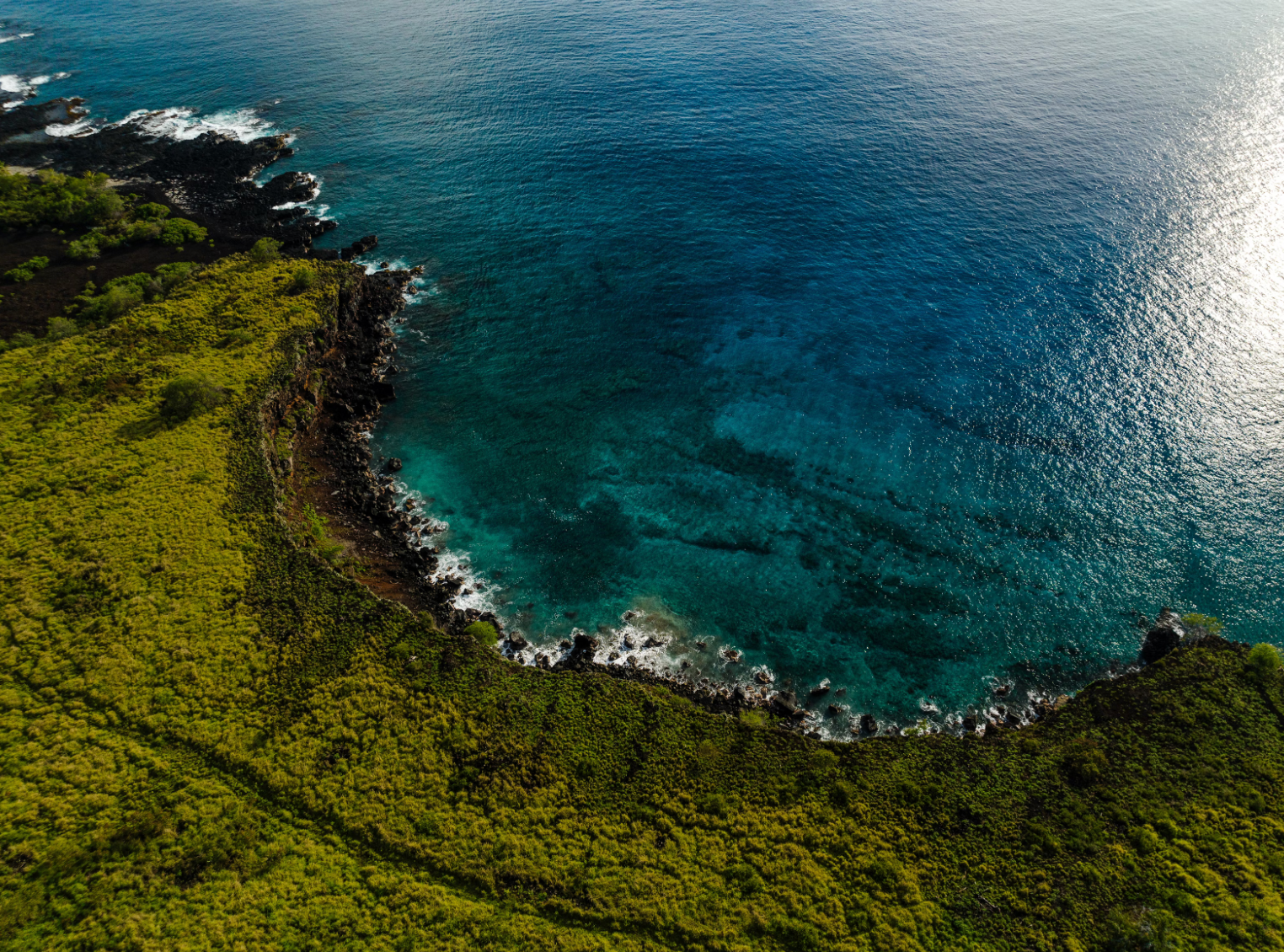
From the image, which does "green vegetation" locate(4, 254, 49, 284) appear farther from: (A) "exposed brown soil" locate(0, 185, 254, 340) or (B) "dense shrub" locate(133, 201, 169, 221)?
(B) "dense shrub" locate(133, 201, 169, 221)

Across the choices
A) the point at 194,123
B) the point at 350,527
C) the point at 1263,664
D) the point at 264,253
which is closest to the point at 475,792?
the point at 350,527

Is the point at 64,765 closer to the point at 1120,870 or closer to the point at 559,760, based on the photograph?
the point at 559,760

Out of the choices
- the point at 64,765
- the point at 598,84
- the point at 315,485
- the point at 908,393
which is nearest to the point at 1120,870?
the point at 908,393

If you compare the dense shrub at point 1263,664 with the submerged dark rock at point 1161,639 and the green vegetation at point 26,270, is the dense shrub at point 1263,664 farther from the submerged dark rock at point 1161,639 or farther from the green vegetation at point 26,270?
the green vegetation at point 26,270

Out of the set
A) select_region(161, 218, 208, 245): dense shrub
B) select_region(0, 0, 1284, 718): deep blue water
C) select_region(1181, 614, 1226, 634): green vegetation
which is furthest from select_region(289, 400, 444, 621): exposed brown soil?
select_region(1181, 614, 1226, 634): green vegetation

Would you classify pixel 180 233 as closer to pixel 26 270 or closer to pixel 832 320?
pixel 26 270
